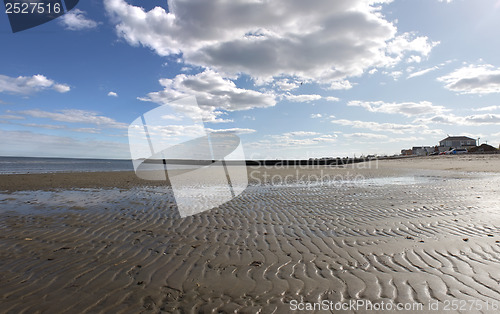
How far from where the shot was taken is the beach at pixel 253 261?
358 cm

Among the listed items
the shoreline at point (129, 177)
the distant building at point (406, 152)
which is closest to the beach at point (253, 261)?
the shoreline at point (129, 177)

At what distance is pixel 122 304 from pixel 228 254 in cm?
222

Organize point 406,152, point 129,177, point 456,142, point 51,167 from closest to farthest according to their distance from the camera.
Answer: point 129,177, point 51,167, point 456,142, point 406,152

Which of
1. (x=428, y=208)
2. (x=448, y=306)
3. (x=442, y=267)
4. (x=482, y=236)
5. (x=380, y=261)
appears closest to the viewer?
(x=448, y=306)

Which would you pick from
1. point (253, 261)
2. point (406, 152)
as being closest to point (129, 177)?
point (253, 261)

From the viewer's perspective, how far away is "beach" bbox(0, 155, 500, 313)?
358 centimetres

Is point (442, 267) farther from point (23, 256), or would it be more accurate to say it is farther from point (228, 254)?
point (23, 256)

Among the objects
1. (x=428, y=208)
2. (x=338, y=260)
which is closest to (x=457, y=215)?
(x=428, y=208)

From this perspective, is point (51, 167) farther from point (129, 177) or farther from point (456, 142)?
point (456, 142)

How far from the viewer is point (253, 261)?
16.4ft

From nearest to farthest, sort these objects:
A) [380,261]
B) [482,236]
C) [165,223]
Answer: [380,261], [482,236], [165,223]

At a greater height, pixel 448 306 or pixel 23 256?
pixel 23 256

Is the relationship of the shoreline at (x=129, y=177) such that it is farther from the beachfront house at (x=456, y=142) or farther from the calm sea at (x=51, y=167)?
the beachfront house at (x=456, y=142)

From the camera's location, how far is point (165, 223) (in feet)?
26.6
